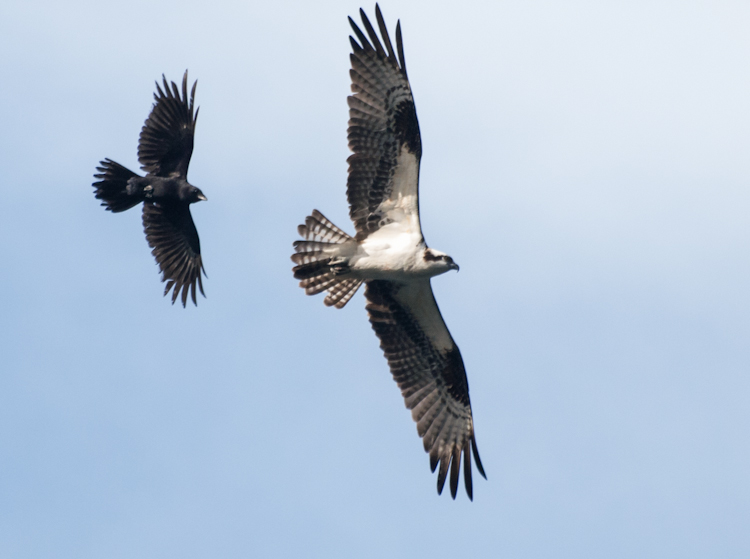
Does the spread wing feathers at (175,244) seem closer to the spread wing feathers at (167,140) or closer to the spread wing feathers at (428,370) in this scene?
the spread wing feathers at (167,140)

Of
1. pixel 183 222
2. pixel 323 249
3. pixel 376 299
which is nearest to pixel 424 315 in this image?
pixel 376 299

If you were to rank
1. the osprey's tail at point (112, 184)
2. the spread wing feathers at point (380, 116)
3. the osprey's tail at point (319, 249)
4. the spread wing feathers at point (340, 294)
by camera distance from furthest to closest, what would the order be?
the osprey's tail at point (112, 184)
the spread wing feathers at point (340, 294)
the osprey's tail at point (319, 249)
the spread wing feathers at point (380, 116)

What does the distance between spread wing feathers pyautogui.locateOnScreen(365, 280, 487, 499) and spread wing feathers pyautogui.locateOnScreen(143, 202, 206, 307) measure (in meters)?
3.92

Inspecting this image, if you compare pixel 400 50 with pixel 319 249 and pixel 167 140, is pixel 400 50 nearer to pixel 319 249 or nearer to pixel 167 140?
pixel 319 249

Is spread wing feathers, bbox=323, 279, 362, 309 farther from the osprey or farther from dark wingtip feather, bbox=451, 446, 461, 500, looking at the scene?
dark wingtip feather, bbox=451, 446, 461, 500

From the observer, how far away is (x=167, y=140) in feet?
55.5

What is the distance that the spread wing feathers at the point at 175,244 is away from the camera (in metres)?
17.0

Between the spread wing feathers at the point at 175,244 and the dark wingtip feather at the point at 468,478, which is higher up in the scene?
the spread wing feathers at the point at 175,244

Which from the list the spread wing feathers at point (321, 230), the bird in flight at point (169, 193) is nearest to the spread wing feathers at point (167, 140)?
the bird in flight at point (169, 193)

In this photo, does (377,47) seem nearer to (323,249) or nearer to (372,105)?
(372,105)

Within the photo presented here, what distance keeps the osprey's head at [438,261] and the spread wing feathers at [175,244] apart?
497cm

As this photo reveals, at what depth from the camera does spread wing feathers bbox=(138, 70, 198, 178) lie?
16.9 m

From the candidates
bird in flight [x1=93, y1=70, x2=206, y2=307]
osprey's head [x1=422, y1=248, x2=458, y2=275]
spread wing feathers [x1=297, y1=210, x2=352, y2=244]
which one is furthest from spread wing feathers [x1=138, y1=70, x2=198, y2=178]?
osprey's head [x1=422, y1=248, x2=458, y2=275]

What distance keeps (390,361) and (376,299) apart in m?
0.84
